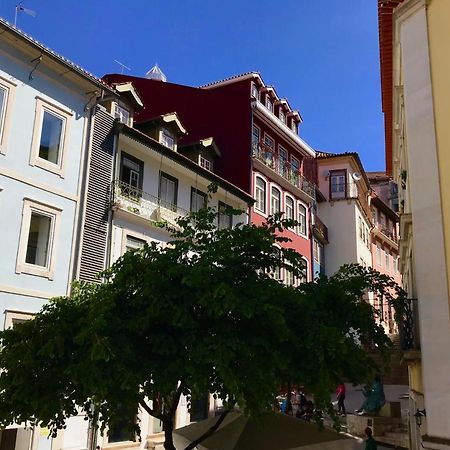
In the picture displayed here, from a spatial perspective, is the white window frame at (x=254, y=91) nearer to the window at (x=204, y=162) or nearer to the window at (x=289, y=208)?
the window at (x=204, y=162)

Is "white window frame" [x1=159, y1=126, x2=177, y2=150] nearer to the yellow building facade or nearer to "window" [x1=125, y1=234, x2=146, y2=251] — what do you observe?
"window" [x1=125, y1=234, x2=146, y2=251]

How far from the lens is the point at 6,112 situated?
47.2 feet

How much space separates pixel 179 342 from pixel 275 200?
20.1 m

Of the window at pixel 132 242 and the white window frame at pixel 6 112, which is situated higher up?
the white window frame at pixel 6 112

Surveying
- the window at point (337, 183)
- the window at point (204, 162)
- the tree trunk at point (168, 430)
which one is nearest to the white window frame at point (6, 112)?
the tree trunk at point (168, 430)

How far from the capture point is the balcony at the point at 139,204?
17516 mm

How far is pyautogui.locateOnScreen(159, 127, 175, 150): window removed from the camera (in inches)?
814

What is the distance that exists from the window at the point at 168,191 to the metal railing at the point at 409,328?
1124cm

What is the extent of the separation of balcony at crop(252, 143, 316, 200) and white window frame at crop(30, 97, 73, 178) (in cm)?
1090

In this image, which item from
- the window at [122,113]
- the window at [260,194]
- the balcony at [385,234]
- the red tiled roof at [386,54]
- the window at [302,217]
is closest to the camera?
the red tiled roof at [386,54]

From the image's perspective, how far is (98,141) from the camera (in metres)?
17.3

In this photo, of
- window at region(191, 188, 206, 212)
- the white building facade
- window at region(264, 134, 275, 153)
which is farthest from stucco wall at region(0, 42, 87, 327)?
window at region(264, 134, 275, 153)

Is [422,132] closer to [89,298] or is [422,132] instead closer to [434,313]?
[434,313]

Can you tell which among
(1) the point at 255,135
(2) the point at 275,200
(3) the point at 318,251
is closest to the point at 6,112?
(1) the point at 255,135
